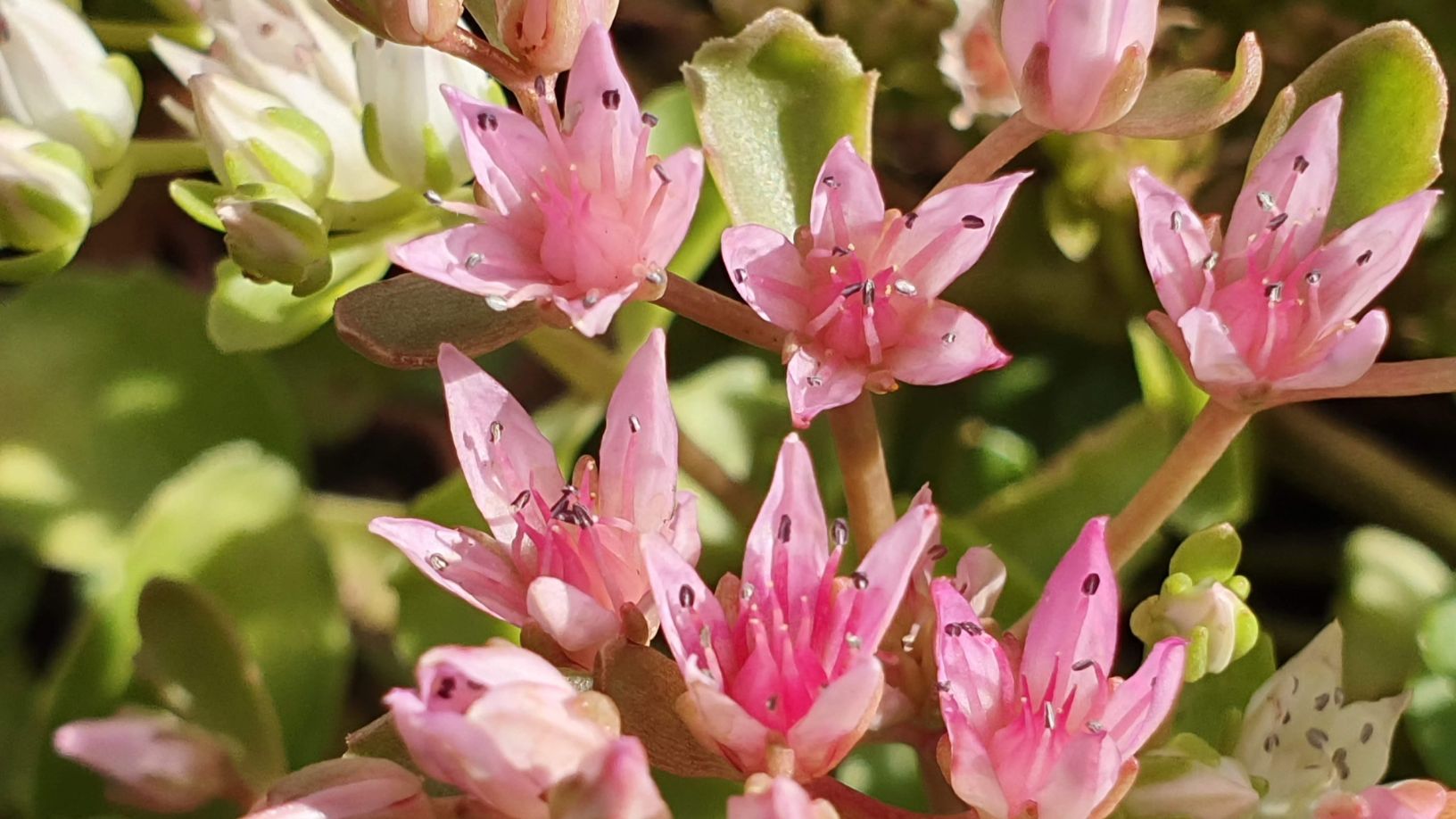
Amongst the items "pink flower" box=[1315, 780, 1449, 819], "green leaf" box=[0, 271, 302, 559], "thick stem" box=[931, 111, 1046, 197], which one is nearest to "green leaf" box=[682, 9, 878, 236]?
"thick stem" box=[931, 111, 1046, 197]

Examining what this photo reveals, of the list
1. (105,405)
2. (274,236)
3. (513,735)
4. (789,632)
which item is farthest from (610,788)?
(105,405)

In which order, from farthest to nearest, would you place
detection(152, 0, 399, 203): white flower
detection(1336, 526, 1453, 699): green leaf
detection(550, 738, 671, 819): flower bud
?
detection(1336, 526, 1453, 699): green leaf
detection(152, 0, 399, 203): white flower
detection(550, 738, 671, 819): flower bud

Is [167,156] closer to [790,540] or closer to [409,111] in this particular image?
[409,111]

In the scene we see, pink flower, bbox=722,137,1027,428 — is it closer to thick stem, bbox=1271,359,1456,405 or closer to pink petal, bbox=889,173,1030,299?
pink petal, bbox=889,173,1030,299

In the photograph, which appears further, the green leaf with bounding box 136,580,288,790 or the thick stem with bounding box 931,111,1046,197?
the green leaf with bounding box 136,580,288,790

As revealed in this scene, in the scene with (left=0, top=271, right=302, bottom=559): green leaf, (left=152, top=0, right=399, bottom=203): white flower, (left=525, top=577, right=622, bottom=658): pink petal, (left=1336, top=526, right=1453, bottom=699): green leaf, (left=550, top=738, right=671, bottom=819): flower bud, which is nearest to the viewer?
(left=550, top=738, right=671, bottom=819): flower bud

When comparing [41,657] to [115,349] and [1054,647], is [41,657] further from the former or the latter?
[1054,647]
